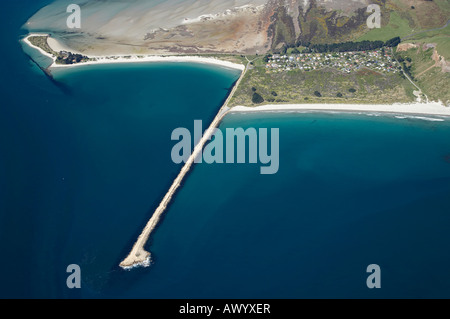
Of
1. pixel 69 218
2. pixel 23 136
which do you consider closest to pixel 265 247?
pixel 69 218

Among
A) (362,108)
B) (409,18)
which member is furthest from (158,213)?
(409,18)

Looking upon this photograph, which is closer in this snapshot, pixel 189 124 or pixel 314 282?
pixel 314 282

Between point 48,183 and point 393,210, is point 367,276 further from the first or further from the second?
point 48,183

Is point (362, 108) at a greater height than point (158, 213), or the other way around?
Result: point (362, 108)

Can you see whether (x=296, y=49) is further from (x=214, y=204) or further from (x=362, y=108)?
(x=214, y=204)

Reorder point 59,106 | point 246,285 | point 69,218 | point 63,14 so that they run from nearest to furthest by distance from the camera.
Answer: point 246,285 → point 69,218 → point 59,106 → point 63,14

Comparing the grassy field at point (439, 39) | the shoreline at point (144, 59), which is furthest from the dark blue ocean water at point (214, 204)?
the grassy field at point (439, 39)

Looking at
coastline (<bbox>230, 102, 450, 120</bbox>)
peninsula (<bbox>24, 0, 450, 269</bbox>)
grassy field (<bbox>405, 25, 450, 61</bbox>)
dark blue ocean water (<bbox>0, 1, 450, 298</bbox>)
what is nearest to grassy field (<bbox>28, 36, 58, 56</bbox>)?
peninsula (<bbox>24, 0, 450, 269</bbox>)

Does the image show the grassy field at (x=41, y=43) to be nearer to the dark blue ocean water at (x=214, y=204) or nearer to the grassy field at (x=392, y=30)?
the dark blue ocean water at (x=214, y=204)
